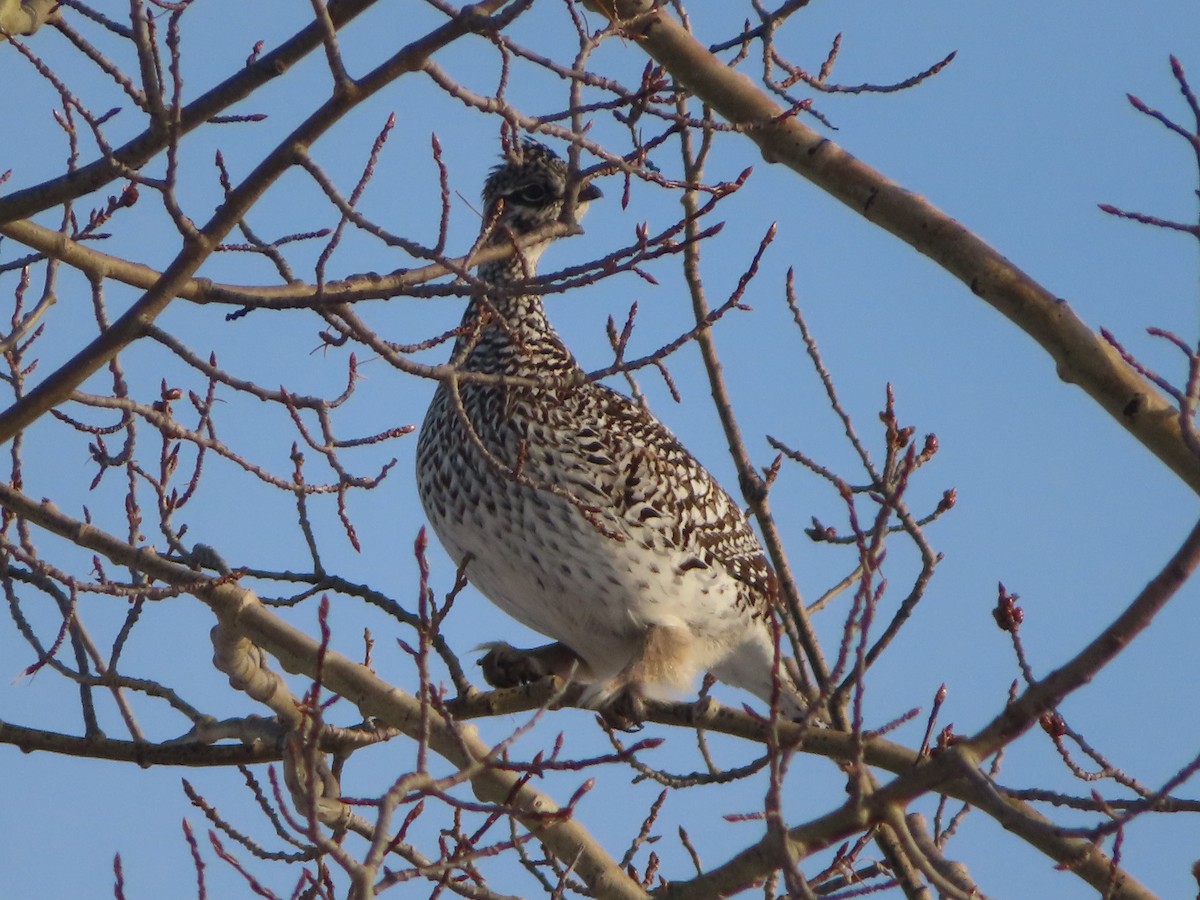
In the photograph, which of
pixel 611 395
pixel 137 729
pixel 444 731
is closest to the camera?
pixel 444 731

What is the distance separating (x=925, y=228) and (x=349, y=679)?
2202mm

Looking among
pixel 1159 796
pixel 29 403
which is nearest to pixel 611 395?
pixel 29 403

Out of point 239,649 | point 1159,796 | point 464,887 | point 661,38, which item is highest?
point 661,38

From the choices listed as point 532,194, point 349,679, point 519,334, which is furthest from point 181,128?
point 532,194

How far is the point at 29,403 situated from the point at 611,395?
369 cm

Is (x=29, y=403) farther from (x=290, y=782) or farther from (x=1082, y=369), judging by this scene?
(x=1082, y=369)

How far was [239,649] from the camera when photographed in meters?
4.99

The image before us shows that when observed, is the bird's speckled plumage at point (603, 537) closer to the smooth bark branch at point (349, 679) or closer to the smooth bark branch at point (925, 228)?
the smooth bark branch at point (349, 679)

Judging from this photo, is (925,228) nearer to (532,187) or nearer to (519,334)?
(519,334)

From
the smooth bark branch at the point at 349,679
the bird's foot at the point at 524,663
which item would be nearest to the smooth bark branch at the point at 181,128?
the smooth bark branch at the point at 349,679

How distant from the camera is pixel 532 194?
7992 mm

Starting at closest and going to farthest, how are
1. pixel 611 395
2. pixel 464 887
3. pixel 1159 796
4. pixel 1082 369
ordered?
pixel 1159 796
pixel 1082 369
pixel 464 887
pixel 611 395

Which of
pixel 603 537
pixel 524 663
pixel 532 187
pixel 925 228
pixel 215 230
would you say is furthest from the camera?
pixel 532 187

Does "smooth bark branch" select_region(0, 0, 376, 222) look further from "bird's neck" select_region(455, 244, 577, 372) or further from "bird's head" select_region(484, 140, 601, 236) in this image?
"bird's head" select_region(484, 140, 601, 236)
